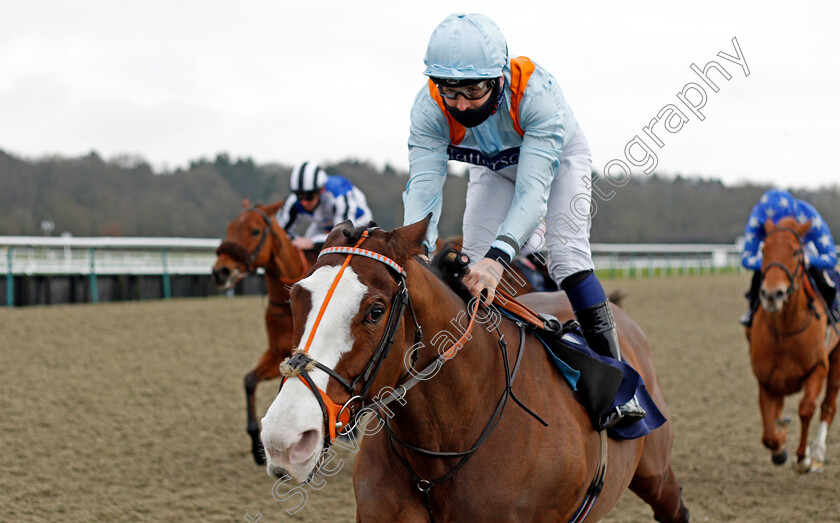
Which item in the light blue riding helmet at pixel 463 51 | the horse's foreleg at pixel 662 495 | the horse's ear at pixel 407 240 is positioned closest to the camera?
the horse's ear at pixel 407 240

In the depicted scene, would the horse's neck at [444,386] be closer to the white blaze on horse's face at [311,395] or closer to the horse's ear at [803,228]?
the white blaze on horse's face at [311,395]

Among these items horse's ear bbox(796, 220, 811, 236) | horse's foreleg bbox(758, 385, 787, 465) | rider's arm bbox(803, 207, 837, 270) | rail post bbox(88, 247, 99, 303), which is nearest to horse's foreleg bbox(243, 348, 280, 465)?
horse's foreleg bbox(758, 385, 787, 465)

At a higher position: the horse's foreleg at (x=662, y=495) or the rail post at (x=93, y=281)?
the horse's foreleg at (x=662, y=495)

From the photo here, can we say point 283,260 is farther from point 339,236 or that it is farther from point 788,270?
point 339,236

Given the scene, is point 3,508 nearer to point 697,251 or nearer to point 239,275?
point 239,275

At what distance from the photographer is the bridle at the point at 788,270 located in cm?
570

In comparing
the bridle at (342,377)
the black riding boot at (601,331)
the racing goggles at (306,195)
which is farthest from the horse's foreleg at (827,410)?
the bridle at (342,377)

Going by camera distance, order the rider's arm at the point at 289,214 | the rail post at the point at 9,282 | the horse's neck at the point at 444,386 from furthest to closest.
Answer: the rail post at the point at 9,282, the rider's arm at the point at 289,214, the horse's neck at the point at 444,386

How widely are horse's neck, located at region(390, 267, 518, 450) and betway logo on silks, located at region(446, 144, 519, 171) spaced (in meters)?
0.76

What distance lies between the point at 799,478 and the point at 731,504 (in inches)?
39.4

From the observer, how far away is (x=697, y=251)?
2869 centimetres

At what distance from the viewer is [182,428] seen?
6.48 m

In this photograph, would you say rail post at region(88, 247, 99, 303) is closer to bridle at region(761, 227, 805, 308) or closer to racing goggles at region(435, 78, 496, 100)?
bridle at region(761, 227, 805, 308)

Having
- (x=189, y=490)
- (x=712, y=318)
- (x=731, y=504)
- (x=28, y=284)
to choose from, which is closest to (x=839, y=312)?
(x=731, y=504)
